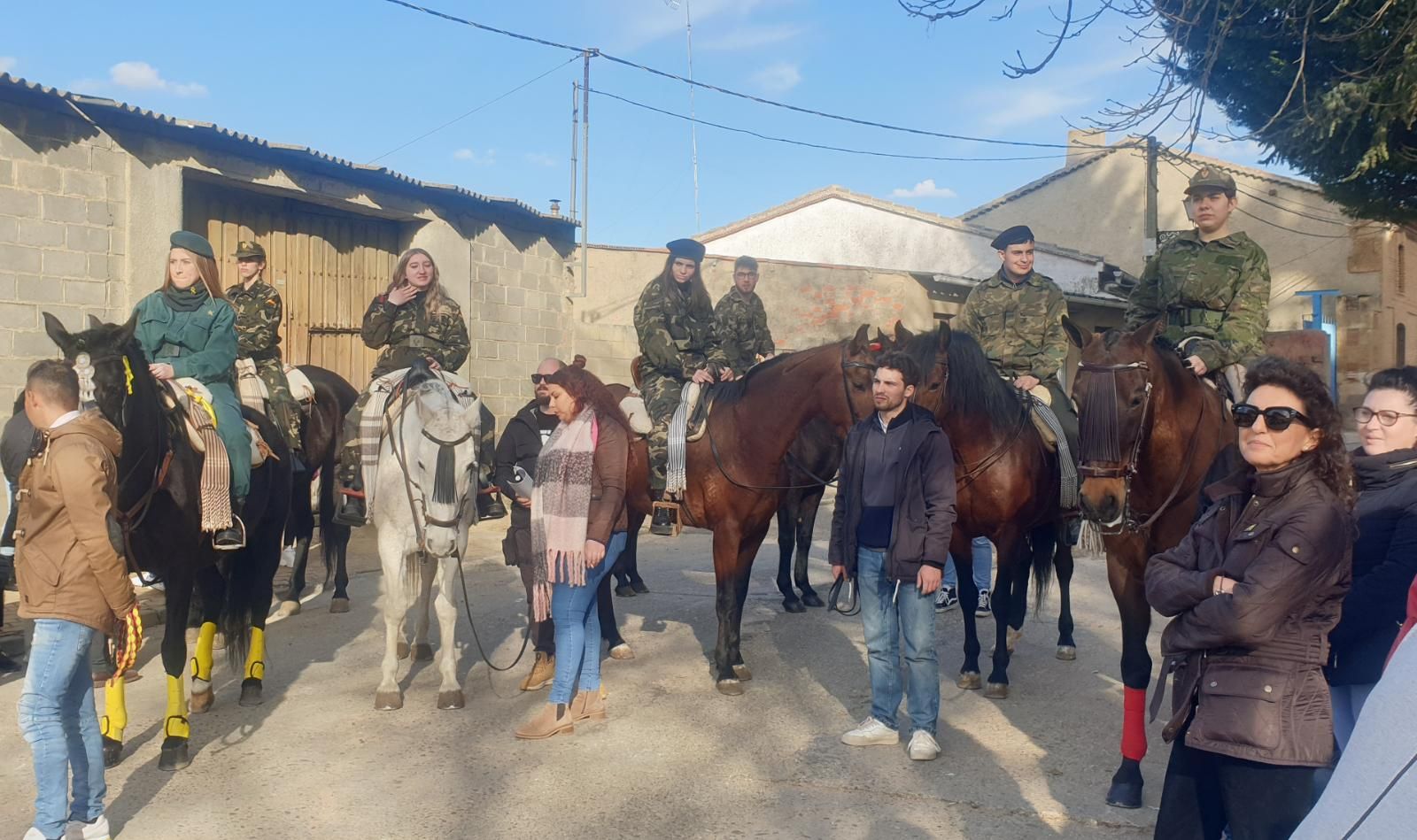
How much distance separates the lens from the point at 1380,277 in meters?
27.0

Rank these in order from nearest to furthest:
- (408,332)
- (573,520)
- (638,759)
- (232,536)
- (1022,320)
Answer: (638,759) → (573,520) → (232,536) → (408,332) → (1022,320)

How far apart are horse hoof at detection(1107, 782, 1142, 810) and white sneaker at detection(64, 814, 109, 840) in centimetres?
417

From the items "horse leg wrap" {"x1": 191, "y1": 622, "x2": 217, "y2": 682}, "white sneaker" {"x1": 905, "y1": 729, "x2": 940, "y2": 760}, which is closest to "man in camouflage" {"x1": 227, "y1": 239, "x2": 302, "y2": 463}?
"horse leg wrap" {"x1": 191, "y1": 622, "x2": 217, "y2": 682}

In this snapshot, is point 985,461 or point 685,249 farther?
point 685,249

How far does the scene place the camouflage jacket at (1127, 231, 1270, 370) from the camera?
560 centimetres

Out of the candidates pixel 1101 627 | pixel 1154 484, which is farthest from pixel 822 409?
pixel 1101 627

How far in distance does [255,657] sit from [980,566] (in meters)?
5.12

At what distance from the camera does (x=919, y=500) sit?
503 centimetres

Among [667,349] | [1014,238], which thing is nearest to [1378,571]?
[1014,238]

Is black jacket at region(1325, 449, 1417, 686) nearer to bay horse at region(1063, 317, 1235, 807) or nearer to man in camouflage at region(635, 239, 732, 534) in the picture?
bay horse at region(1063, 317, 1235, 807)

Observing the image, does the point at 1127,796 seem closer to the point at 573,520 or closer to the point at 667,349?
the point at 573,520

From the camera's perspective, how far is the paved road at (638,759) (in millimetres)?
4391

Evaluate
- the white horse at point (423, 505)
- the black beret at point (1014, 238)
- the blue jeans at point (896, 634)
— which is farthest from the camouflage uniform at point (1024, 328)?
the white horse at point (423, 505)

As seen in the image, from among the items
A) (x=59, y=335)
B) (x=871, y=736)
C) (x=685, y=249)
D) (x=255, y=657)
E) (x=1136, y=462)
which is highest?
(x=685, y=249)
